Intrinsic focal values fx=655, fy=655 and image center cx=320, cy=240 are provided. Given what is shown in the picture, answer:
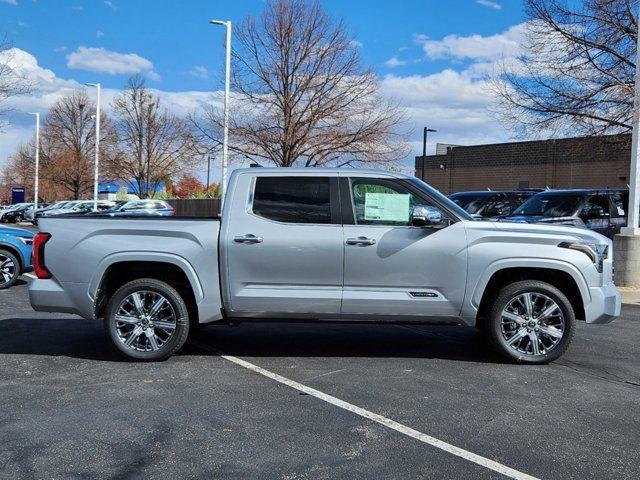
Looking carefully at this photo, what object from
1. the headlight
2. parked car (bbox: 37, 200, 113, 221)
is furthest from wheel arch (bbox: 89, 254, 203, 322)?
parked car (bbox: 37, 200, 113, 221)

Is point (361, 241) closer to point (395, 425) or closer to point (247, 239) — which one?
point (247, 239)

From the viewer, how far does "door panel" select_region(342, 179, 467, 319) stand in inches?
241

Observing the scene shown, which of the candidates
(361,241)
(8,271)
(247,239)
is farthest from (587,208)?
(8,271)

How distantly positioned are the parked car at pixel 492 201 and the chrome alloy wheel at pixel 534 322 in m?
10.4

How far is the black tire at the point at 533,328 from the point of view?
6207mm

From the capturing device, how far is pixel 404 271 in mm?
6133

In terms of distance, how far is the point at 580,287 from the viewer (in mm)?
6227

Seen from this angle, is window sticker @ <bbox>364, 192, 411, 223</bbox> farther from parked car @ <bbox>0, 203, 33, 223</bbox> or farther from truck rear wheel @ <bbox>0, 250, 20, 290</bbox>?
parked car @ <bbox>0, 203, 33, 223</bbox>

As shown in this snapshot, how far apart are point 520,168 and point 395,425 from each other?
116 feet

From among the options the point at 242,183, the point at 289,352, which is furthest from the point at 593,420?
the point at 242,183

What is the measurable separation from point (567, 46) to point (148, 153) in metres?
30.0

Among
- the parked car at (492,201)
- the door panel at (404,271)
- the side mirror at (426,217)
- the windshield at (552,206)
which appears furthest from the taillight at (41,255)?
the parked car at (492,201)

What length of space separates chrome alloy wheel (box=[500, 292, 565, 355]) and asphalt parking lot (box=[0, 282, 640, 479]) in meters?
→ 0.25

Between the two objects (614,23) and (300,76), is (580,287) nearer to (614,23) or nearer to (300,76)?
(614,23)
